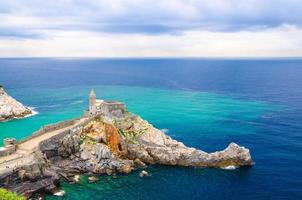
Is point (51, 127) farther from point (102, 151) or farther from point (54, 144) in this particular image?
point (102, 151)

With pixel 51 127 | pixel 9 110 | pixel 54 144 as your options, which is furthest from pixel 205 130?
pixel 9 110

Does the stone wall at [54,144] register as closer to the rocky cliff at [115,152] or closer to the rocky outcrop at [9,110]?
the rocky cliff at [115,152]

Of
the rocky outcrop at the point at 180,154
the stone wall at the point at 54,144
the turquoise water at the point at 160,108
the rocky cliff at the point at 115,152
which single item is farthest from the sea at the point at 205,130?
the stone wall at the point at 54,144

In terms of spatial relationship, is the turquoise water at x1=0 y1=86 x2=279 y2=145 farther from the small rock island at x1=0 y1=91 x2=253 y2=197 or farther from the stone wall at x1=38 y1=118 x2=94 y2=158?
the stone wall at x1=38 y1=118 x2=94 y2=158

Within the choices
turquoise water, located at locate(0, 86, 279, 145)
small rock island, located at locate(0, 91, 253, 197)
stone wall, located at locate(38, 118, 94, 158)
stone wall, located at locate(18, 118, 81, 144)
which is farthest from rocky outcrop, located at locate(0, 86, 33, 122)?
stone wall, located at locate(38, 118, 94, 158)

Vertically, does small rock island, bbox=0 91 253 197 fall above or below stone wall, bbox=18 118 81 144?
below

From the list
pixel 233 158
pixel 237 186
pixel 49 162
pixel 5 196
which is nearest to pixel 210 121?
pixel 233 158
